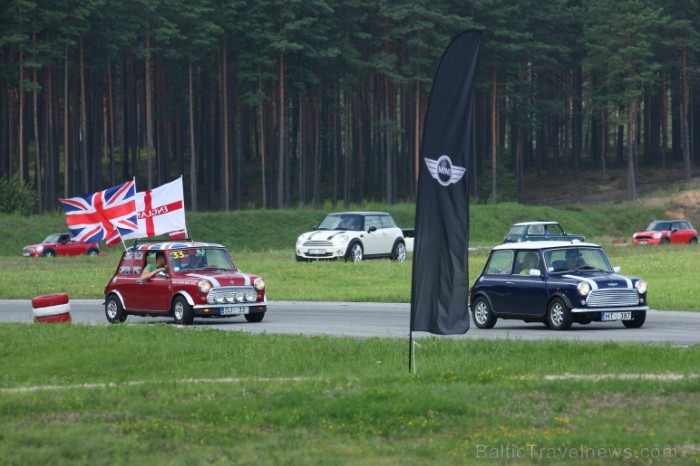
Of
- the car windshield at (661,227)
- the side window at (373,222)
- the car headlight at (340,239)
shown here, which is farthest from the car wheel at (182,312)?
the car windshield at (661,227)

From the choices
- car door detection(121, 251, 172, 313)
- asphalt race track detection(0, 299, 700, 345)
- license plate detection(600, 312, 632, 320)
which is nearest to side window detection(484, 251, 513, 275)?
asphalt race track detection(0, 299, 700, 345)

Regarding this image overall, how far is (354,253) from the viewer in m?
44.0

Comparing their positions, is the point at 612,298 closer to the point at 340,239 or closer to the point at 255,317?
the point at 255,317

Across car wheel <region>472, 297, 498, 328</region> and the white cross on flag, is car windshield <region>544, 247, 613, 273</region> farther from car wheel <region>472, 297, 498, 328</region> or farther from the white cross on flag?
the white cross on flag

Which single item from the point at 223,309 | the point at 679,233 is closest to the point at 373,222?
the point at 223,309

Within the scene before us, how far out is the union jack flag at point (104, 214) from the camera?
98.6 ft

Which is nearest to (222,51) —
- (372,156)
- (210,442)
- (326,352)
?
(372,156)

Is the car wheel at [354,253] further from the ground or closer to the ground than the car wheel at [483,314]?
further from the ground

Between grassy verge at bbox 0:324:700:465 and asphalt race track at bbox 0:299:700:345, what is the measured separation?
3508 mm

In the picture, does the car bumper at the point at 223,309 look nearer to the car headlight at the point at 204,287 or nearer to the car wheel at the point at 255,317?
the car headlight at the point at 204,287

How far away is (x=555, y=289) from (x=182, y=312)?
7225mm

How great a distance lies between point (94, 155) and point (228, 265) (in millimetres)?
58928

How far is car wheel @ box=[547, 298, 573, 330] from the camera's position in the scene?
22438 millimetres

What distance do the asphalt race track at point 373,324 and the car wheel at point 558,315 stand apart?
19cm
